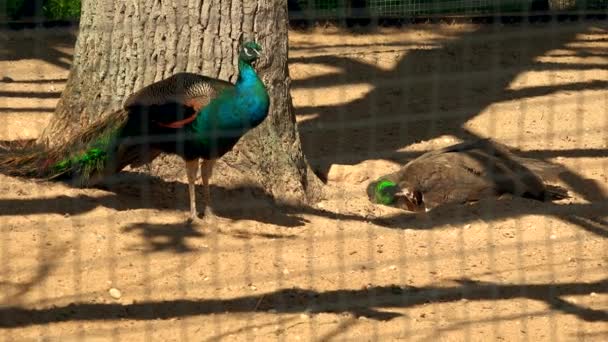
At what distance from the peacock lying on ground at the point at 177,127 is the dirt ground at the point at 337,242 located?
0.14 metres

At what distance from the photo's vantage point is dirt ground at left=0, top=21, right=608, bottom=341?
446 cm

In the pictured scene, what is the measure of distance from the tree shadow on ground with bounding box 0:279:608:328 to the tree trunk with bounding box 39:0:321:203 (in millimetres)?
1293

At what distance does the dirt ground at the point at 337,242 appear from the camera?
14.6 feet

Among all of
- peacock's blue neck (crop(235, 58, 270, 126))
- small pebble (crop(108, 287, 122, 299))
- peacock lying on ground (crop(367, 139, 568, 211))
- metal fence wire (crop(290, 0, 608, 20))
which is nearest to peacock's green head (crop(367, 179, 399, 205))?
peacock lying on ground (crop(367, 139, 568, 211))

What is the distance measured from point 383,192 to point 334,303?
175 cm

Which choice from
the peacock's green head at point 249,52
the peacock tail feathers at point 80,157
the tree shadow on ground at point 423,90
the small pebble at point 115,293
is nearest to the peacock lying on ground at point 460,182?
the tree shadow on ground at point 423,90

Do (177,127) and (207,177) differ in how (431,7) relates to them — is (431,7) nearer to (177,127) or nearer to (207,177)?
(207,177)

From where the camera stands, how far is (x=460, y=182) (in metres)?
6.44

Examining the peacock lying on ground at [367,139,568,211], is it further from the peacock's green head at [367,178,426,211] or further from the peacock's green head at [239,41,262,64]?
the peacock's green head at [239,41,262,64]

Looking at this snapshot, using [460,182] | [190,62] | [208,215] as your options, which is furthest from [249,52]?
[460,182]

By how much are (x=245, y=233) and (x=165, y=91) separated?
754 mm

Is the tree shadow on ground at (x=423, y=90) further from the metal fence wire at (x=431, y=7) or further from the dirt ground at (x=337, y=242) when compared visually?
the metal fence wire at (x=431, y=7)

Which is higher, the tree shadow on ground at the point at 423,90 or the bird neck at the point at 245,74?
the bird neck at the point at 245,74

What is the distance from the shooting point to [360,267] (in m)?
5.09
